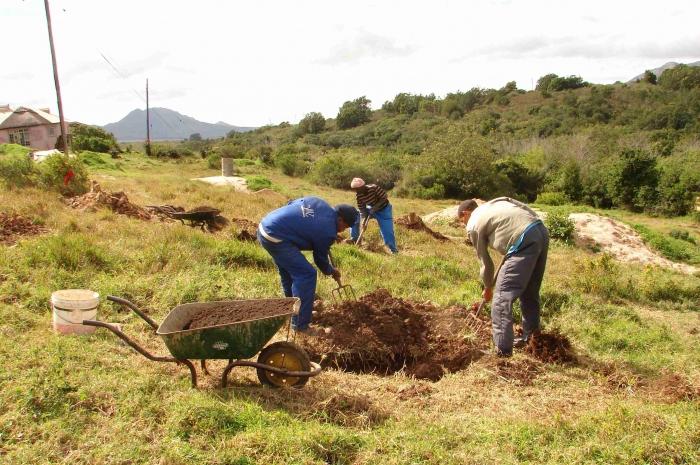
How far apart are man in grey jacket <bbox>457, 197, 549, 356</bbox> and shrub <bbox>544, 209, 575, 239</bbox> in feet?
33.5

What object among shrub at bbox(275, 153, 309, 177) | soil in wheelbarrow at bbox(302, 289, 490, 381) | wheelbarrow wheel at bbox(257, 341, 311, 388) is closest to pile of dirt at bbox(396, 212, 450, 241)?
soil in wheelbarrow at bbox(302, 289, 490, 381)

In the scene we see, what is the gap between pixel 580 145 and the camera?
31500mm

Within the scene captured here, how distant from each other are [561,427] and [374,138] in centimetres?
6036

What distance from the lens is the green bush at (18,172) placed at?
1167 centimetres

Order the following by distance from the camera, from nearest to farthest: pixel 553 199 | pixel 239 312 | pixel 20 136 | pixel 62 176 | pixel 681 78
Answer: pixel 239 312
pixel 62 176
pixel 553 199
pixel 20 136
pixel 681 78

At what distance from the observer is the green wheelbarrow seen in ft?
12.6

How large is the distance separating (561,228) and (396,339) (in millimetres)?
10735

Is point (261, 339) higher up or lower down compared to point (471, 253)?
higher up

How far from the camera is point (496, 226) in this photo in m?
5.07

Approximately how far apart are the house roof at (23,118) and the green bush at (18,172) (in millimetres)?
27999

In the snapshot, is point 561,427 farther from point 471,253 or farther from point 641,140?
point 641,140

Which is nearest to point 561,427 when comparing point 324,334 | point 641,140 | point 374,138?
point 324,334

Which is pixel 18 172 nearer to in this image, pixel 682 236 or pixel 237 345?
pixel 237 345

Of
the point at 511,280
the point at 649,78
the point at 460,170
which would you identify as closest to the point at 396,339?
the point at 511,280
